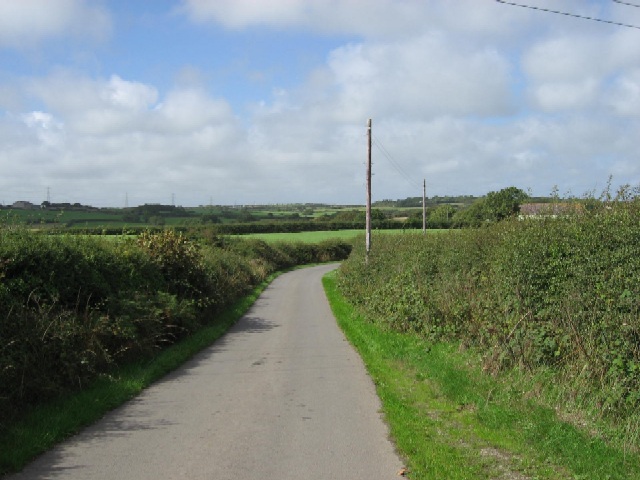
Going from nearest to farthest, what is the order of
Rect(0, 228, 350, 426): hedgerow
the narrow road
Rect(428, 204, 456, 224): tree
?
the narrow road
Rect(0, 228, 350, 426): hedgerow
Rect(428, 204, 456, 224): tree

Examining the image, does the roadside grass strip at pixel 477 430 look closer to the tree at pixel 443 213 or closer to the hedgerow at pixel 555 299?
the hedgerow at pixel 555 299

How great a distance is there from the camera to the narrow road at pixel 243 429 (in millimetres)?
5820

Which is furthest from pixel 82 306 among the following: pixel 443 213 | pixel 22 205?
pixel 443 213

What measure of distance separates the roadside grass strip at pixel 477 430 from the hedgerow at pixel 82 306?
188 inches

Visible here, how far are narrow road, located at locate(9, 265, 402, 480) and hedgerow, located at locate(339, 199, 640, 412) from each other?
2469 millimetres

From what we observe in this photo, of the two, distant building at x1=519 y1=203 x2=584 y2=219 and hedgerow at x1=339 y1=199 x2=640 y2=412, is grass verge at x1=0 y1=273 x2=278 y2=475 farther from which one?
distant building at x1=519 y1=203 x2=584 y2=219

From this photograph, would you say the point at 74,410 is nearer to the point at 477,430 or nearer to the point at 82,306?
the point at 82,306

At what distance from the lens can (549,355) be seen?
843 centimetres

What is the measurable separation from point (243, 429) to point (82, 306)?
4.82 m

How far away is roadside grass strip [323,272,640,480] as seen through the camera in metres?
5.71

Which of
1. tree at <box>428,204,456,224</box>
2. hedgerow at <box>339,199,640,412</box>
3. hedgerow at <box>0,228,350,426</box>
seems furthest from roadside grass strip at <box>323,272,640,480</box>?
tree at <box>428,204,456,224</box>

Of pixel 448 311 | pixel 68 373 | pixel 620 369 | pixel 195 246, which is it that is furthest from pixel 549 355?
pixel 195 246

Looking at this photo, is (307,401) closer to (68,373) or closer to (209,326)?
(68,373)

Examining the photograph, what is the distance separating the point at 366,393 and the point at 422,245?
834 centimetres
